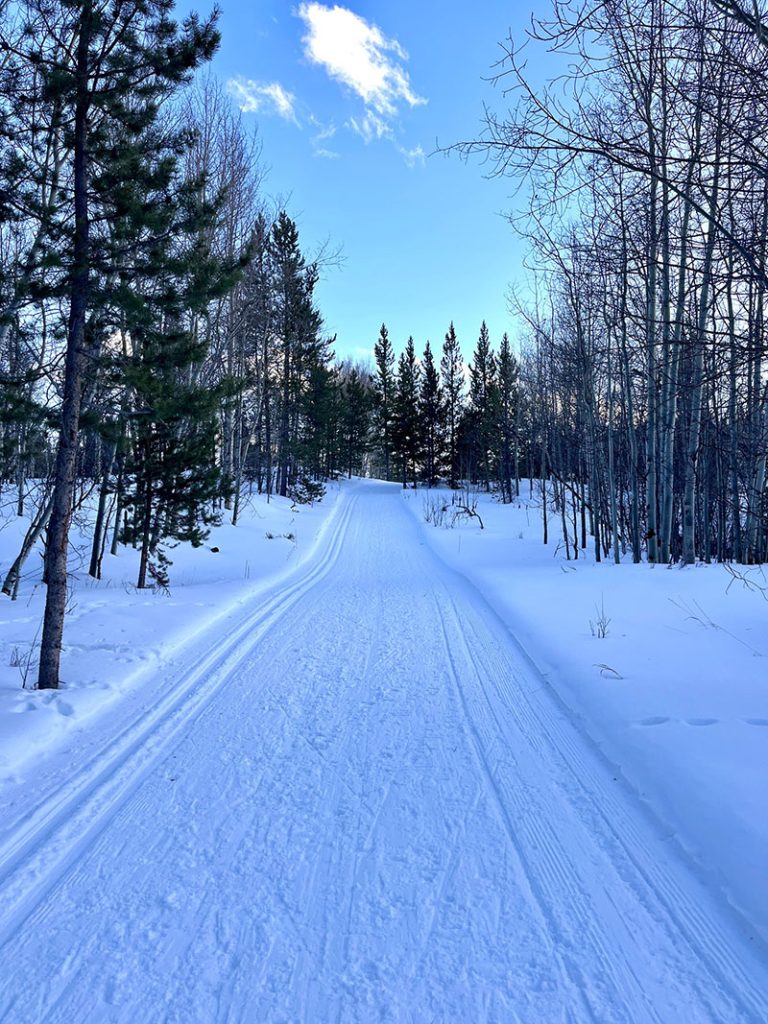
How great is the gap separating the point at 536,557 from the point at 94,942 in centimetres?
1360

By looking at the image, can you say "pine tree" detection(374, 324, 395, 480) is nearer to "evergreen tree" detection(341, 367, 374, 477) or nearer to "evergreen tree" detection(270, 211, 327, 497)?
"evergreen tree" detection(341, 367, 374, 477)

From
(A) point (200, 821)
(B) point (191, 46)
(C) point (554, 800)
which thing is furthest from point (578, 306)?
(A) point (200, 821)

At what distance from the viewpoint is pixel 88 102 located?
437 cm

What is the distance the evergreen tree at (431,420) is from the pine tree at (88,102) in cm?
3811

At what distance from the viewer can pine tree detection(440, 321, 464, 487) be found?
4319cm

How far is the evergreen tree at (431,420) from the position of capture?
140 ft

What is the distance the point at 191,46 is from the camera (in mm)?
4582

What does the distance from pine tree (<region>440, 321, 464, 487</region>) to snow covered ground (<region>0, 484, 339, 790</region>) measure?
30046 millimetres

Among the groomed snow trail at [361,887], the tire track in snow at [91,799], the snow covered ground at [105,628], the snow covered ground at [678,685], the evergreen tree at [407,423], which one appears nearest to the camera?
the groomed snow trail at [361,887]

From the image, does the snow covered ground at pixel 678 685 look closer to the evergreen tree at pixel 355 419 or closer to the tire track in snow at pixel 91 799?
the tire track in snow at pixel 91 799

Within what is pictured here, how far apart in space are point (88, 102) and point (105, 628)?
214 inches

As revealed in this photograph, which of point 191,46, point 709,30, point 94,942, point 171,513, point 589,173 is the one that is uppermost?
point 191,46

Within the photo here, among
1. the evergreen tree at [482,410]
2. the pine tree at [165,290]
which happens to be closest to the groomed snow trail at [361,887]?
the pine tree at [165,290]

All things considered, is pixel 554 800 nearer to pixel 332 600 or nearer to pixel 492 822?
pixel 492 822
